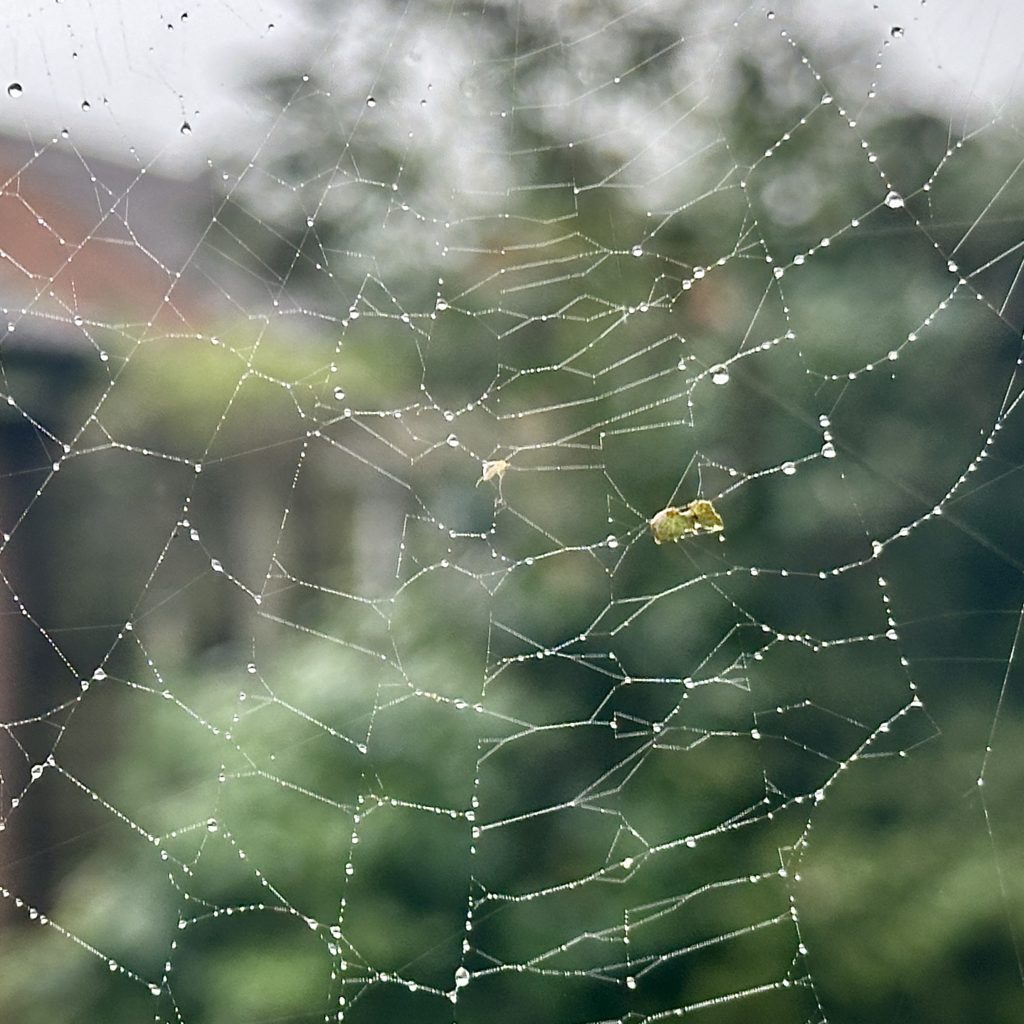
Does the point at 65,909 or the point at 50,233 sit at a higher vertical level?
the point at 50,233

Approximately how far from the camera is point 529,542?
70 cm

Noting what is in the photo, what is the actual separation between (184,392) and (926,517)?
1.56 ft

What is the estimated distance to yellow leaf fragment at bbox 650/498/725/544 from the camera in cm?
67

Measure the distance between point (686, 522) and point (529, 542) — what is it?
102mm

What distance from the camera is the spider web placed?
0.65 m

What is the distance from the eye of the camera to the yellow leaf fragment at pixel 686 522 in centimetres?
67

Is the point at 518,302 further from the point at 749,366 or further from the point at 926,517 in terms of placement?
the point at 926,517

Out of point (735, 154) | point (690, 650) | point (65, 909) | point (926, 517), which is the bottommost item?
point (65, 909)

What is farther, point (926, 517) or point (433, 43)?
point (433, 43)

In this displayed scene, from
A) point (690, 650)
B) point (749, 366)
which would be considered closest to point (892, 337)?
point (749, 366)

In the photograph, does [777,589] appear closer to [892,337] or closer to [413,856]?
[892,337]

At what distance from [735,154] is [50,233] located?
0.45 meters

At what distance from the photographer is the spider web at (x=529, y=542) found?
65 centimetres

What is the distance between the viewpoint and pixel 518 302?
72 cm
